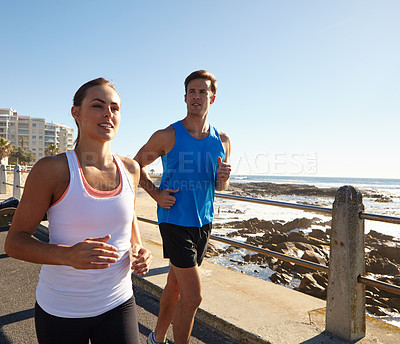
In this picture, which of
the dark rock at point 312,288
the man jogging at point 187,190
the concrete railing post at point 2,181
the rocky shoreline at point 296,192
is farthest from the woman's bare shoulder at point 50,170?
the rocky shoreline at point 296,192

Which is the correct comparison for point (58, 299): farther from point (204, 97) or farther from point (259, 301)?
point (259, 301)

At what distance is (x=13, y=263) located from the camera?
189 inches

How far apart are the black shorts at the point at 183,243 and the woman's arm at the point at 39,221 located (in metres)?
1.09

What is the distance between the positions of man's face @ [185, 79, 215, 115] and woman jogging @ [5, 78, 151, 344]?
106cm

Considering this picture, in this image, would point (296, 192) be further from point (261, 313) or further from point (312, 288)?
point (261, 313)

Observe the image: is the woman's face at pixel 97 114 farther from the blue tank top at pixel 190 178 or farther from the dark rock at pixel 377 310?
the dark rock at pixel 377 310

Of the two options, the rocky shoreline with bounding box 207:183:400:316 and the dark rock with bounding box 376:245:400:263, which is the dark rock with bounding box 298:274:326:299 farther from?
the dark rock with bounding box 376:245:400:263

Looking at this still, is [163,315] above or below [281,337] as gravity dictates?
above

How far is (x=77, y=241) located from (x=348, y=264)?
2191 millimetres

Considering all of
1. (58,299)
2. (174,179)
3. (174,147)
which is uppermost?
(174,147)

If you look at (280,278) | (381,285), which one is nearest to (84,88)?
(381,285)

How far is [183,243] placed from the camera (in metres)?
2.30

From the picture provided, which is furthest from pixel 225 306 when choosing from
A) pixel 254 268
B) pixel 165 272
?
pixel 254 268

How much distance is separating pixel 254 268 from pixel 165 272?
16.9 ft
